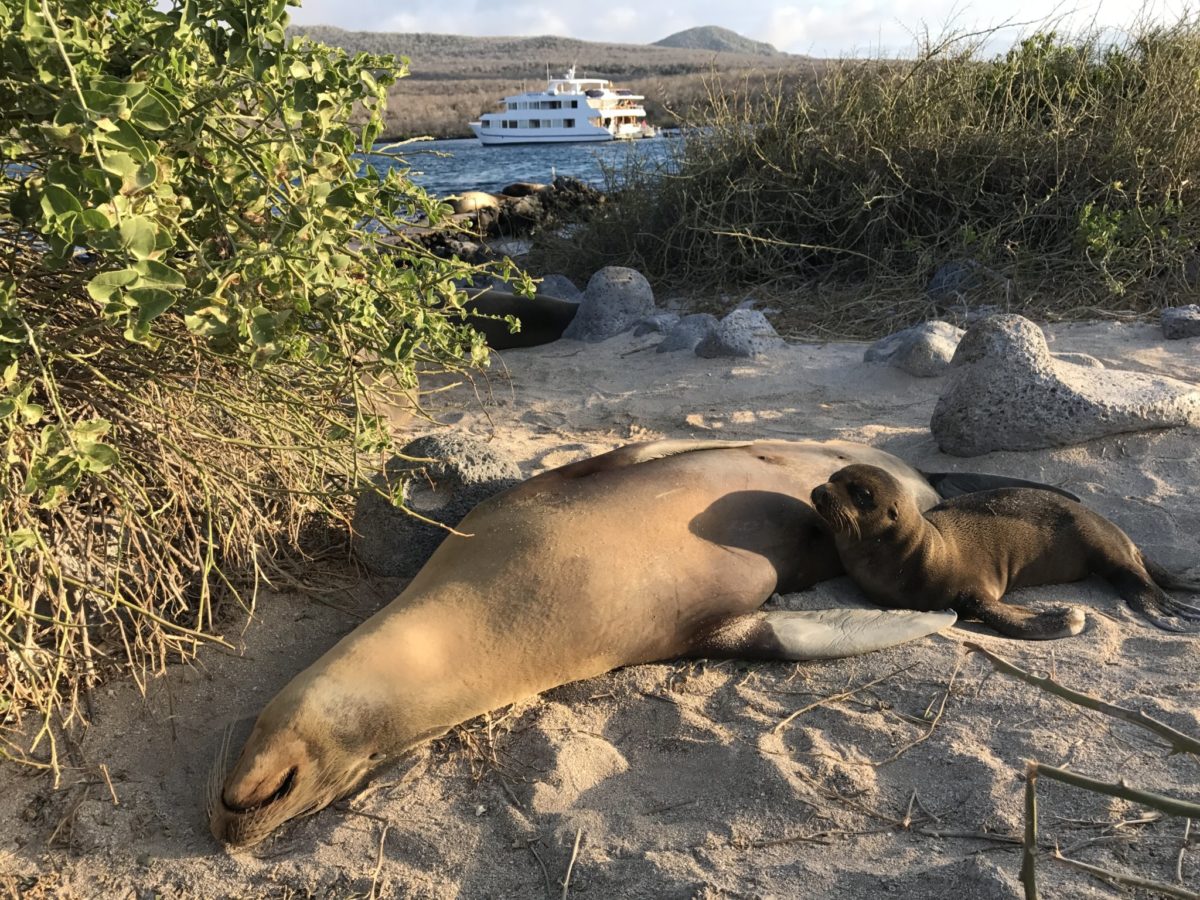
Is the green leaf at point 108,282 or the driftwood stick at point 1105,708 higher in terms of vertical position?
the green leaf at point 108,282

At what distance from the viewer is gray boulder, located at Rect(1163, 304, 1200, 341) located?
587 centimetres

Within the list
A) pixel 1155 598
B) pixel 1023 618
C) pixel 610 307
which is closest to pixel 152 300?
pixel 1023 618

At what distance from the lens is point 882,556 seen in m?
3.40

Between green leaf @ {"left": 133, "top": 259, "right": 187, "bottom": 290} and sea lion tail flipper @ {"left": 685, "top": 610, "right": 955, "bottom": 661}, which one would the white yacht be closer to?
sea lion tail flipper @ {"left": 685, "top": 610, "right": 955, "bottom": 661}

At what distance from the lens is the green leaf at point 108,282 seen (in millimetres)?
1731

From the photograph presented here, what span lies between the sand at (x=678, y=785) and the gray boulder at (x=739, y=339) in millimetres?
3008

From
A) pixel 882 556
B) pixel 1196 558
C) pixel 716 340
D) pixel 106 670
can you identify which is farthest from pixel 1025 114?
pixel 106 670

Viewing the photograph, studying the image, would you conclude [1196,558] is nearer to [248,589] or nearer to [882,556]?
[882,556]

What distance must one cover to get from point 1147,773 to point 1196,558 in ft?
5.18

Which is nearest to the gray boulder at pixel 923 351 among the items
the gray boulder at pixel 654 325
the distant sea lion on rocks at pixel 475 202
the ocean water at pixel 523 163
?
the gray boulder at pixel 654 325

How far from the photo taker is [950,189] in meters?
7.47

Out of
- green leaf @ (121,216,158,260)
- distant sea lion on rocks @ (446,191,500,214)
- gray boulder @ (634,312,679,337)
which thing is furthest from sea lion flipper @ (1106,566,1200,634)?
distant sea lion on rocks @ (446,191,500,214)

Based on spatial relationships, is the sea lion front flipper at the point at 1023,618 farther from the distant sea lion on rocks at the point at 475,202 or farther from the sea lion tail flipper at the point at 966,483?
the distant sea lion on rocks at the point at 475,202

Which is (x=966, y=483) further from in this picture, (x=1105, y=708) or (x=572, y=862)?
(x=1105, y=708)
